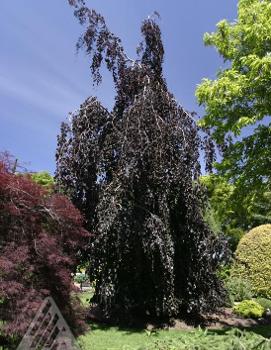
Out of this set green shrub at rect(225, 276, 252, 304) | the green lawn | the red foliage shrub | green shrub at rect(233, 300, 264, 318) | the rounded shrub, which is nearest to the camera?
the green lawn

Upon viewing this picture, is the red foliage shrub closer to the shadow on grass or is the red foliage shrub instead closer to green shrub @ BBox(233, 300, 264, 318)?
the shadow on grass

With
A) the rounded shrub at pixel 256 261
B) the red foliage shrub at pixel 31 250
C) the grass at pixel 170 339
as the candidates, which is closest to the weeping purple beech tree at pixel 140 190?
the grass at pixel 170 339

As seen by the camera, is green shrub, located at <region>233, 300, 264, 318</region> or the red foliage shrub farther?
green shrub, located at <region>233, 300, 264, 318</region>

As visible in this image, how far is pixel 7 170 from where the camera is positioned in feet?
19.3

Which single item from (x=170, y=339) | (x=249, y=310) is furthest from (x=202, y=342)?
(x=249, y=310)

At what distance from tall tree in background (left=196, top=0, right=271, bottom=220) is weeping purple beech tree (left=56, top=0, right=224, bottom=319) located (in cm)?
101

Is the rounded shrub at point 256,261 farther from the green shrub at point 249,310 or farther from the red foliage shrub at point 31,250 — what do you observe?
the red foliage shrub at point 31,250

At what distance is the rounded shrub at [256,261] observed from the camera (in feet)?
44.2

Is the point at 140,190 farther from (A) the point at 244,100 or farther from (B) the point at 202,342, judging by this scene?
(B) the point at 202,342

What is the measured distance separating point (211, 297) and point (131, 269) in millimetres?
1837

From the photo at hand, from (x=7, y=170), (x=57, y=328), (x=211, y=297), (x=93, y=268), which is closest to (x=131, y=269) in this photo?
(x=93, y=268)

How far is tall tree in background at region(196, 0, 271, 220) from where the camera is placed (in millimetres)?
9445

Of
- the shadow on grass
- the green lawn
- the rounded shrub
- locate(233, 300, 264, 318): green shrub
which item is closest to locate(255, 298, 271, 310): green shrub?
the rounded shrub

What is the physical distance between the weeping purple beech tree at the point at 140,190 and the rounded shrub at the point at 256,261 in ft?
13.6
